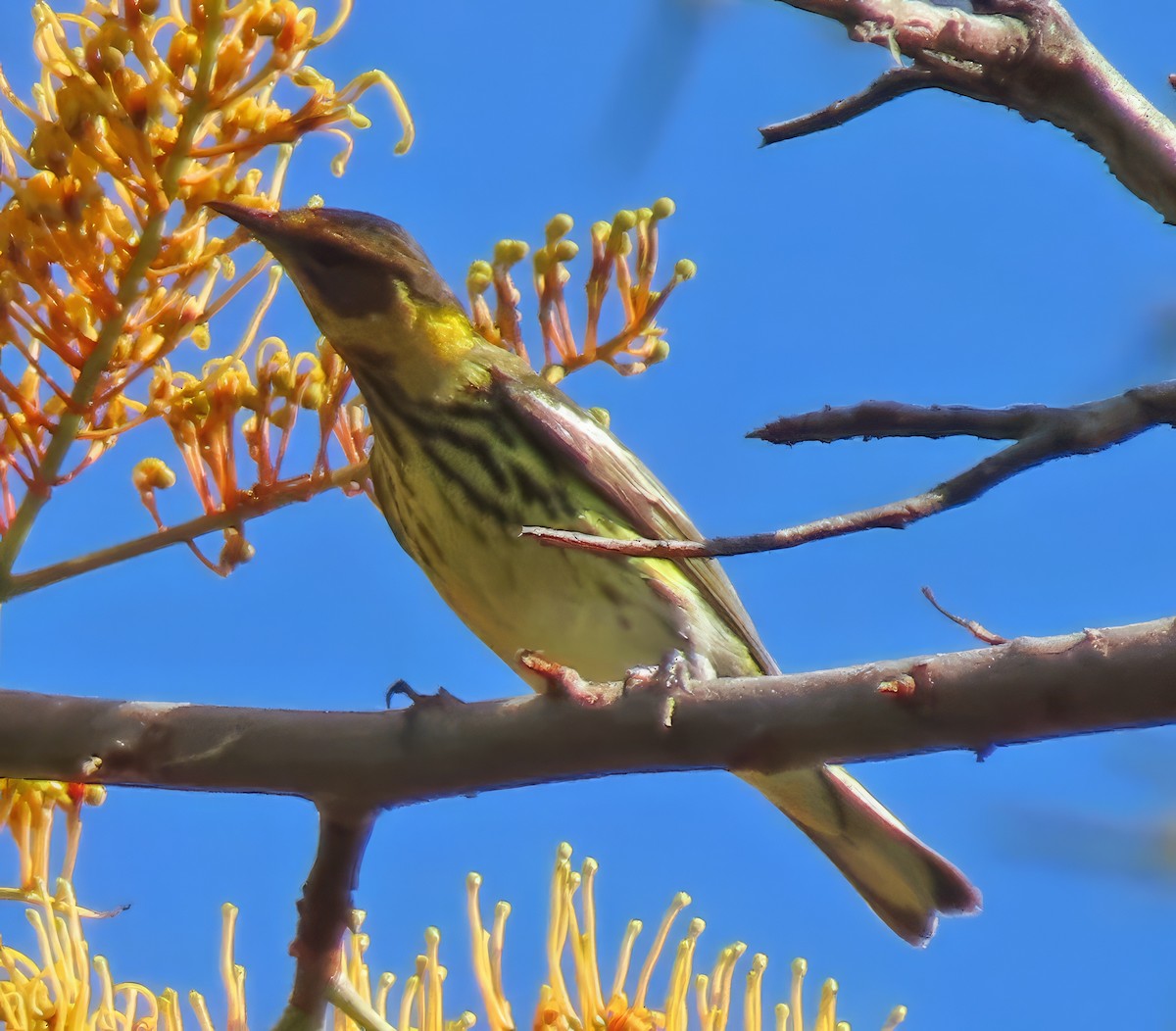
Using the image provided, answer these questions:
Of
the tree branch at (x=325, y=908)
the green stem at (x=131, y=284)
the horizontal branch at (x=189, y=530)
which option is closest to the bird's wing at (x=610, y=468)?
the horizontal branch at (x=189, y=530)

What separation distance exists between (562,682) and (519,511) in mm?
1346

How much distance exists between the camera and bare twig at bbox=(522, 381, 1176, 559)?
148cm

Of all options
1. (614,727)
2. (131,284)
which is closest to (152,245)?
(131,284)

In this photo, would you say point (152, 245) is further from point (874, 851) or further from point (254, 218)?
point (874, 851)

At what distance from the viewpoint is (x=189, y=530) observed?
2715 millimetres

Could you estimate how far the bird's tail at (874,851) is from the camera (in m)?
3.19

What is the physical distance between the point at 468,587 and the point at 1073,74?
157 cm

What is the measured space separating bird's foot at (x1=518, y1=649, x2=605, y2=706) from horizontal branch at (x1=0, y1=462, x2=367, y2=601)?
1.04 meters

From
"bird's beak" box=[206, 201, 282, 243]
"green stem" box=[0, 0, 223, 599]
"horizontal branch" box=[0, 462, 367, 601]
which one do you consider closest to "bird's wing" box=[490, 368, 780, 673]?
"horizontal branch" box=[0, 462, 367, 601]

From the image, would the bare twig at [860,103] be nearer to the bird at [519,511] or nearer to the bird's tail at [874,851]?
the bird at [519,511]

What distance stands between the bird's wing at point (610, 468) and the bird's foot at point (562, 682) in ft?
4.27

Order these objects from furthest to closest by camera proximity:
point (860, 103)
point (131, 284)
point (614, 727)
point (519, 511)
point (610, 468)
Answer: point (610, 468) < point (519, 511) < point (131, 284) < point (860, 103) < point (614, 727)

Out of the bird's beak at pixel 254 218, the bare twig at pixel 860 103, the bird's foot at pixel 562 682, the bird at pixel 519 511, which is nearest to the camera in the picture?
the bird's foot at pixel 562 682

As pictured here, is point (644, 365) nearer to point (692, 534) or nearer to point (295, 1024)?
point (692, 534)
